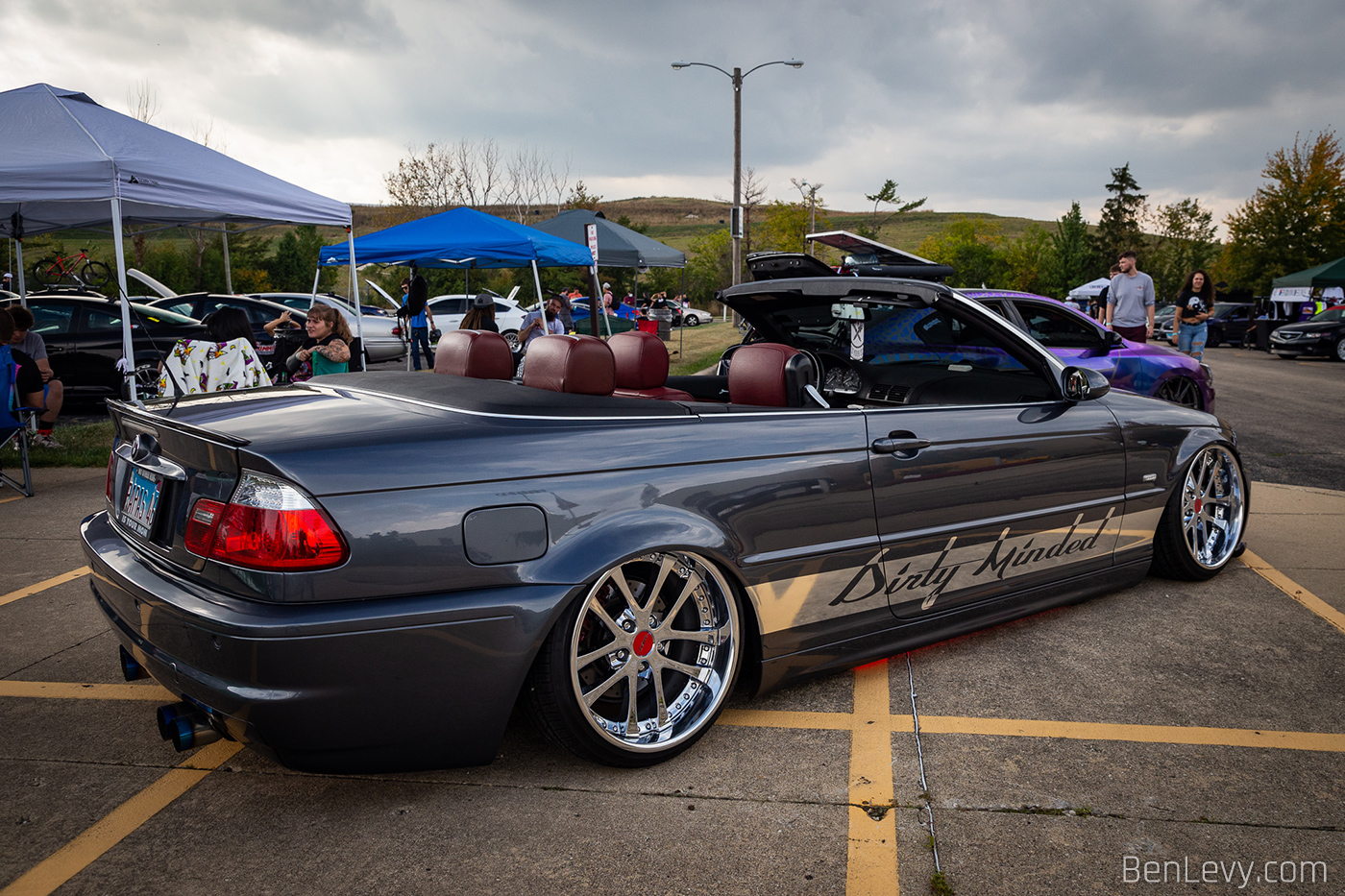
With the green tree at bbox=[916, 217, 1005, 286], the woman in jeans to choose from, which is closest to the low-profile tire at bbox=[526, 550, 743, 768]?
the woman in jeans

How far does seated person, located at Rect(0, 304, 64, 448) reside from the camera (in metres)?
6.62

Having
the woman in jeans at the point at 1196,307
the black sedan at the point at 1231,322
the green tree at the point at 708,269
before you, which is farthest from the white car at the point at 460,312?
the green tree at the point at 708,269

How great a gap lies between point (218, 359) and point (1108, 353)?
24.1 ft

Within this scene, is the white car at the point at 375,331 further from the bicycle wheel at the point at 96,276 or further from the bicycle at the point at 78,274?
the bicycle wheel at the point at 96,276

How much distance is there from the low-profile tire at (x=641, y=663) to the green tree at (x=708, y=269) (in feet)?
173

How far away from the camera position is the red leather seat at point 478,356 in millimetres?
3160

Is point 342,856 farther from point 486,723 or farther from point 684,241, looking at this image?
point 684,241

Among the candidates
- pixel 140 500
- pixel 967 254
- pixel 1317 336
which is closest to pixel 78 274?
pixel 140 500

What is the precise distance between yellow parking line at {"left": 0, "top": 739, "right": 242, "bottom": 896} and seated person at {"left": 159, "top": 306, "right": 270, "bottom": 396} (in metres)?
4.70

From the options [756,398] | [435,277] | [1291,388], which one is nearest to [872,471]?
[756,398]

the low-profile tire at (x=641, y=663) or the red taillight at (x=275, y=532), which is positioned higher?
the red taillight at (x=275, y=532)

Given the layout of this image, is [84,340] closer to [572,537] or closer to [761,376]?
[761,376]

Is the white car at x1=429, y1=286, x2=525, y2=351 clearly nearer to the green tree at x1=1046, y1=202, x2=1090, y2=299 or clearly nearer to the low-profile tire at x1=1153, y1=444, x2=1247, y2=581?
the low-profile tire at x1=1153, y1=444, x2=1247, y2=581

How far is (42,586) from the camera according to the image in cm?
425
